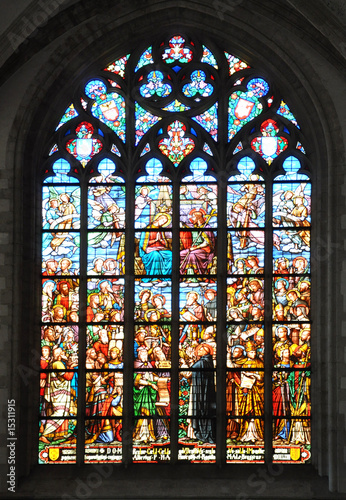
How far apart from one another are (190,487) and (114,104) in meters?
4.61

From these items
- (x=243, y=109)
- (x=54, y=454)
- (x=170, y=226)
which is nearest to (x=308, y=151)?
(x=243, y=109)

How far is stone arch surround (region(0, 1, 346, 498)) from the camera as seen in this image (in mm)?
10867

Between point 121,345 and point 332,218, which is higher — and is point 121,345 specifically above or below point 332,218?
below

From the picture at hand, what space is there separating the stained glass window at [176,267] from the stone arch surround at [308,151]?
0.69 feet

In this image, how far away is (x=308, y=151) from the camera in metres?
11.7

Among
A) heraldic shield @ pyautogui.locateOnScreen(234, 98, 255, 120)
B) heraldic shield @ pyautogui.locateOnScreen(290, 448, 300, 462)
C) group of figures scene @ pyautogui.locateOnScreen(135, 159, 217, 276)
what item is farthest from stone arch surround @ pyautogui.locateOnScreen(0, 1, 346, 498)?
group of figures scene @ pyautogui.locateOnScreen(135, 159, 217, 276)

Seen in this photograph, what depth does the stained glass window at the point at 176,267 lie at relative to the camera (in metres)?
11.3

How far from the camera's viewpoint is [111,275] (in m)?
11.6

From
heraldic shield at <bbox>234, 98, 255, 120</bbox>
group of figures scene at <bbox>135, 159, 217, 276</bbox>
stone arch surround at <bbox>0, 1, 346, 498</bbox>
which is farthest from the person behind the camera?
heraldic shield at <bbox>234, 98, 255, 120</bbox>

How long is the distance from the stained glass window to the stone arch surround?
0.21 meters

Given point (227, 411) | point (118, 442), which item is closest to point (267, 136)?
point (227, 411)

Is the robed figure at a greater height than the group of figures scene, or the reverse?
the group of figures scene

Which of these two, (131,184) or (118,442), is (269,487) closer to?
(118,442)

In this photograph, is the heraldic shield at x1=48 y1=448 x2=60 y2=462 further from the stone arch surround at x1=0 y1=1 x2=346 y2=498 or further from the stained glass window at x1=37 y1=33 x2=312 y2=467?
the stone arch surround at x1=0 y1=1 x2=346 y2=498
